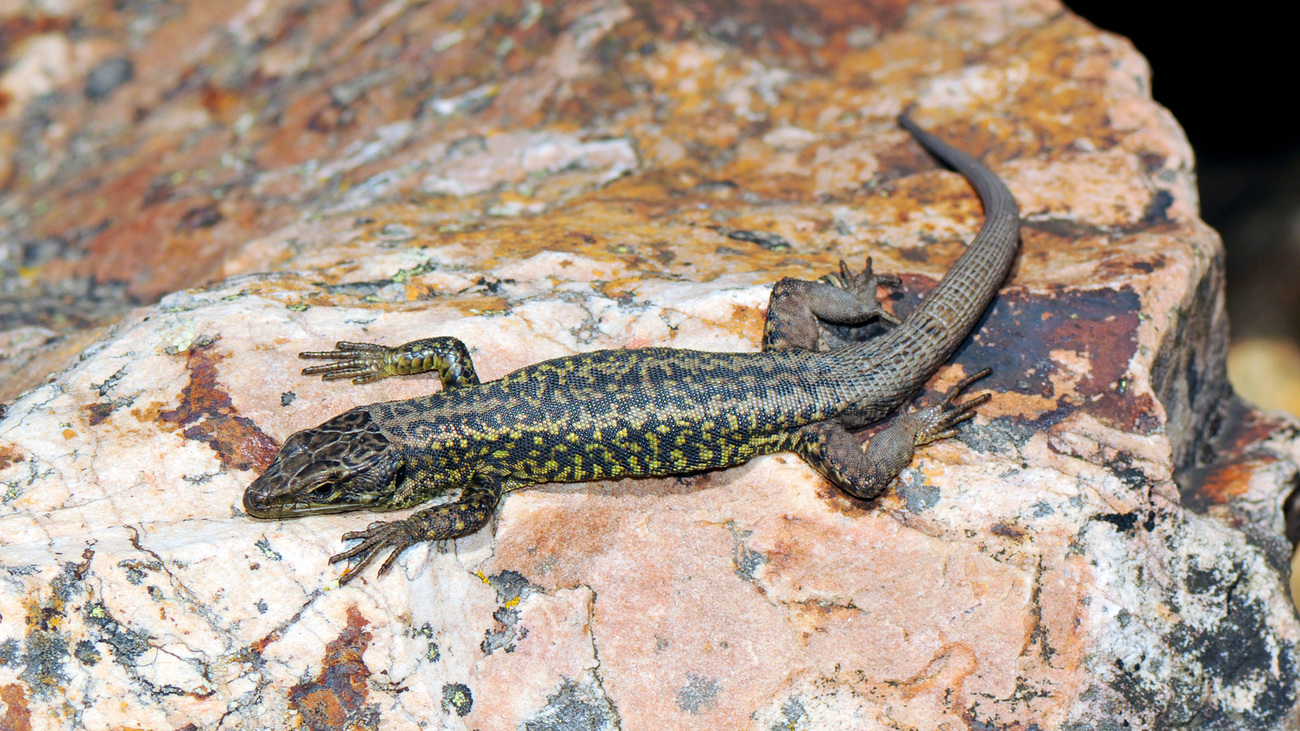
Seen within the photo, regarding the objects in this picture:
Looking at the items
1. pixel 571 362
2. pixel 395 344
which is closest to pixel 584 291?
pixel 571 362

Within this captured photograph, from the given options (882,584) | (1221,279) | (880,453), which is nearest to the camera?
(882,584)

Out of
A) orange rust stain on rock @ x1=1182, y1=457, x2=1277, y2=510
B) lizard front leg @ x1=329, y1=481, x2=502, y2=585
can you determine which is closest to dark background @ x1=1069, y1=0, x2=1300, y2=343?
orange rust stain on rock @ x1=1182, y1=457, x2=1277, y2=510

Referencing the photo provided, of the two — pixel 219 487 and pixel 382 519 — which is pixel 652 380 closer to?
pixel 382 519

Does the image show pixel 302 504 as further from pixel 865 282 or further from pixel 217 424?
pixel 865 282

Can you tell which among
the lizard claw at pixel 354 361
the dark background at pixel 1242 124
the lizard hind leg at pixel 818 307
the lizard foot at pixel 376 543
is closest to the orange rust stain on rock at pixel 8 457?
the lizard claw at pixel 354 361

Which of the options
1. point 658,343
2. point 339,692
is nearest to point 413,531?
point 339,692

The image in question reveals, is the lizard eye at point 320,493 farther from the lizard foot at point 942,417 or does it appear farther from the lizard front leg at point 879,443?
the lizard foot at point 942,417
